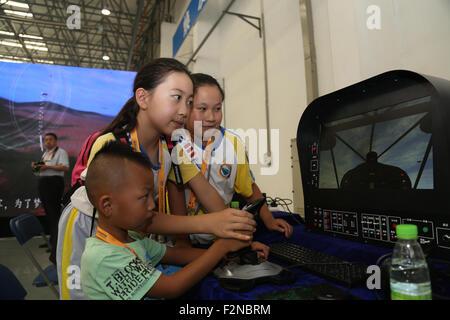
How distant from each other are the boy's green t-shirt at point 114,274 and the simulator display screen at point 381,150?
709 mm

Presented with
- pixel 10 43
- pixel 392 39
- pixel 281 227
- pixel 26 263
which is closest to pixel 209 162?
pixel 281 227

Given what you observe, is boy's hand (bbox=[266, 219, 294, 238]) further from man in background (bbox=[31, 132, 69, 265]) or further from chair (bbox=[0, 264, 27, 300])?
man in background (bbox=[31, 132, 69, 265])

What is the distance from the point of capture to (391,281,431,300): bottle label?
0.49 metres

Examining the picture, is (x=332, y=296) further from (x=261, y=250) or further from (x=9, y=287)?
(x=9, y=287)

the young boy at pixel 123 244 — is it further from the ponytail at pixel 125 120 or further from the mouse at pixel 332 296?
the mouse at pixel 332 296

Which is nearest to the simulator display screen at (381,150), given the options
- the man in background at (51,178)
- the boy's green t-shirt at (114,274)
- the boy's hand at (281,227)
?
the boy's hand at (281,227)

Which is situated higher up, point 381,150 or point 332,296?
point 381,150

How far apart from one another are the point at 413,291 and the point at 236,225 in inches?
15.6

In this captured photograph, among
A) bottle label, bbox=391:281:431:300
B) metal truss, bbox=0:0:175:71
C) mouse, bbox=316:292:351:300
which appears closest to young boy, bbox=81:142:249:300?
mouse, bbox=316:292:351:300

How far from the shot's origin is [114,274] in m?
0.67

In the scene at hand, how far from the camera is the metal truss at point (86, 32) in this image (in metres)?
7.72

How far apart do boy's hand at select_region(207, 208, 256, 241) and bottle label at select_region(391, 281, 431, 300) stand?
0.35m

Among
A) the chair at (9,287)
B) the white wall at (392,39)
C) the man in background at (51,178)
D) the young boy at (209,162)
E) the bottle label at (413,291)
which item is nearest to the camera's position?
the bottle label at (413,291)

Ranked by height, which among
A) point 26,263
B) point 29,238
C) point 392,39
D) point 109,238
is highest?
point 392,39
